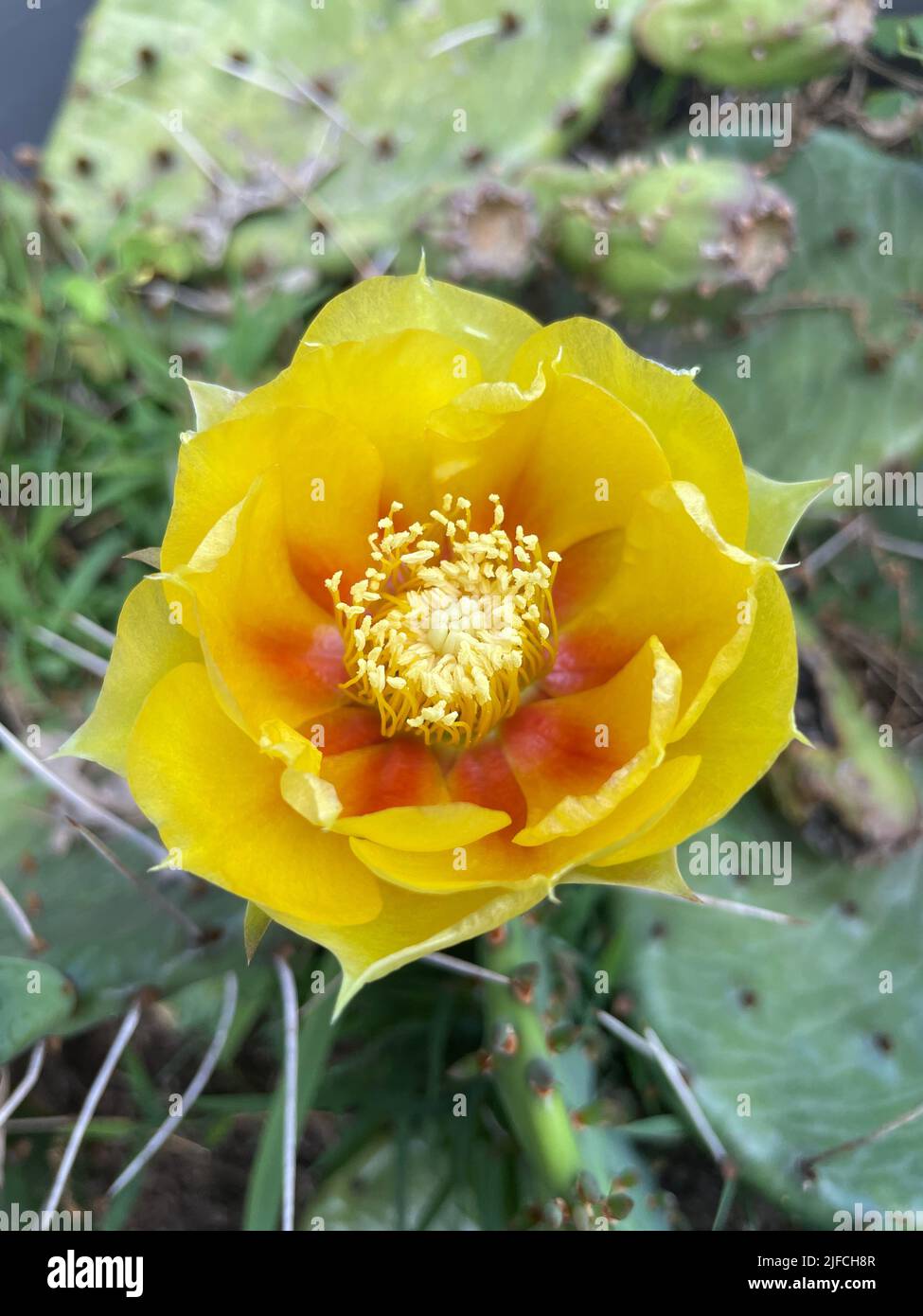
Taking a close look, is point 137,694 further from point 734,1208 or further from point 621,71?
point 621,71

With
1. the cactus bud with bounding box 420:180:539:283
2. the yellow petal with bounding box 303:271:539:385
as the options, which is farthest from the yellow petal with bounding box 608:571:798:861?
the cactus bud with bounding box 420:180:539:283

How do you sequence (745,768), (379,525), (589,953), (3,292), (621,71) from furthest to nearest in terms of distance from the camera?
(3,292) < (621,71) < (589,953) < (379,525) < (745,768)

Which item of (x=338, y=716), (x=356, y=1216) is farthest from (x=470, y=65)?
(x=356, y=1216)

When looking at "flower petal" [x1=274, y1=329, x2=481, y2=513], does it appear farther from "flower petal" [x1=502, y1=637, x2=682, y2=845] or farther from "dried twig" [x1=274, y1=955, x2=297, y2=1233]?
"dried twig" [x1=274, y1=955, x2=297, y2=1233]

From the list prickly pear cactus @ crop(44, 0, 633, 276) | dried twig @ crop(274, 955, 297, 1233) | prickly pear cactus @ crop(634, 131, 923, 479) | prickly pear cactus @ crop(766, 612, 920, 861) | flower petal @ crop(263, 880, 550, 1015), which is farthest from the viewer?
prickly pear cactus @ crop(44, 0, 633, 276)

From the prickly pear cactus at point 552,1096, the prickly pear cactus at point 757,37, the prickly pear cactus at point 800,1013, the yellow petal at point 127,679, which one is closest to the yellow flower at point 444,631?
the yellow petal at point 127,679
